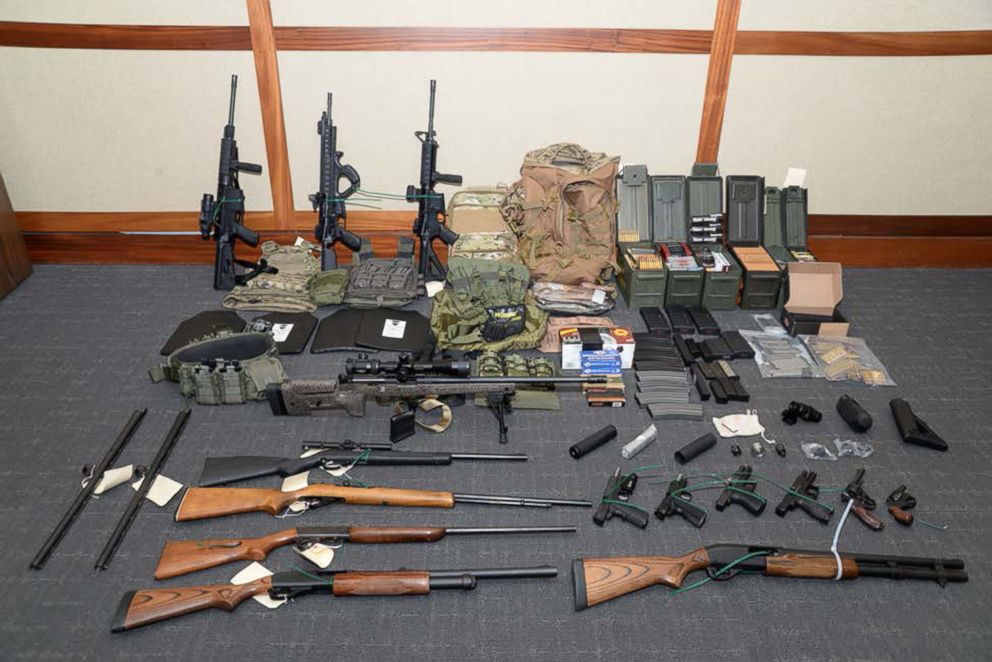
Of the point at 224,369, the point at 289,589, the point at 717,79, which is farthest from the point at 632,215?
the point at 289,589

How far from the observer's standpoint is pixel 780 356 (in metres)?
5.11

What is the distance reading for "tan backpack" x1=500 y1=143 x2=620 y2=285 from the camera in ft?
18.7

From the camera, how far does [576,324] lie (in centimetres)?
532

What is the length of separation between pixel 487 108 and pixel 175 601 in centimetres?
448

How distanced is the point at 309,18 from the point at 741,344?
4.30 metres

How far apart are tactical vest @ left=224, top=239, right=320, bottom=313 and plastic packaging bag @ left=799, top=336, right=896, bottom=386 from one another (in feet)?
12.9

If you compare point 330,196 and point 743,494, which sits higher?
point 330,196

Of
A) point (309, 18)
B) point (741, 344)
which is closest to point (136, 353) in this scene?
point (309, 18)

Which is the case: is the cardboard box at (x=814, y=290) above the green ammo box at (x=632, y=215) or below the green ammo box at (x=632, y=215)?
below

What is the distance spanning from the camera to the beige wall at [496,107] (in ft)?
18.8

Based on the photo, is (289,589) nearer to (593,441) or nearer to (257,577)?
(257,577)

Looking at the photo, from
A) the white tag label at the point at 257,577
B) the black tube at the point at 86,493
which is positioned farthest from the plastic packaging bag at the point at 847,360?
the black tube at the point at 86,493

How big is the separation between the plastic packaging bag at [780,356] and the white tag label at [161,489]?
3.90m

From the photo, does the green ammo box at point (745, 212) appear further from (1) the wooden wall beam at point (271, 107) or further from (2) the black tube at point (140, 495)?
(2) the black tube at point (140, 495)
